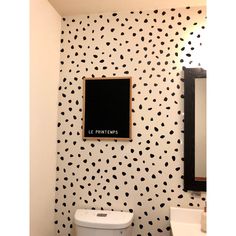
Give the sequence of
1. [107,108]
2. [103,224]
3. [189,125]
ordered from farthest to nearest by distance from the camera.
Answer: [107,108] < [189,125] < [103,224]

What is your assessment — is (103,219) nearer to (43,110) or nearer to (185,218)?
(185,218)

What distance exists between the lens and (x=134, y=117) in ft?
5.68

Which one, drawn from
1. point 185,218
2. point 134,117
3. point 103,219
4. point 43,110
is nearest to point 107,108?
point 134,117

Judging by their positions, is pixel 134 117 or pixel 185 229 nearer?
pixel 185 229

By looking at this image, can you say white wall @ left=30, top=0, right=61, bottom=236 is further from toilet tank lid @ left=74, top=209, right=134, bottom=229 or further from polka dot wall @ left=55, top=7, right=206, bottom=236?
toilet tank lid @ left=74, top=209, right=134, bottom=229

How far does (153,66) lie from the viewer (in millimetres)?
1721

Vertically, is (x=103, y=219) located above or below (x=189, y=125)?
below

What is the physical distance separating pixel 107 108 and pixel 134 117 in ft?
0.72

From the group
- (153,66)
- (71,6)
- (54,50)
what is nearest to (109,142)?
(153,66)

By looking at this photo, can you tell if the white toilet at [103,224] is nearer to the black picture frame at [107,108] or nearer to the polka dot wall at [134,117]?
the polka dot wall at [134,117]

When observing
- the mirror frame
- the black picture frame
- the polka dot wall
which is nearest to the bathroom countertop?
the polka dot wall

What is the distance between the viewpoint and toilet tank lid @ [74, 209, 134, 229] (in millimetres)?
1532

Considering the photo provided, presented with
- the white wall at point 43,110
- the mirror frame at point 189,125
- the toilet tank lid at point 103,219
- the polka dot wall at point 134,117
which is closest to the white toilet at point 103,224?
the toilet tank lid at point 103,219
